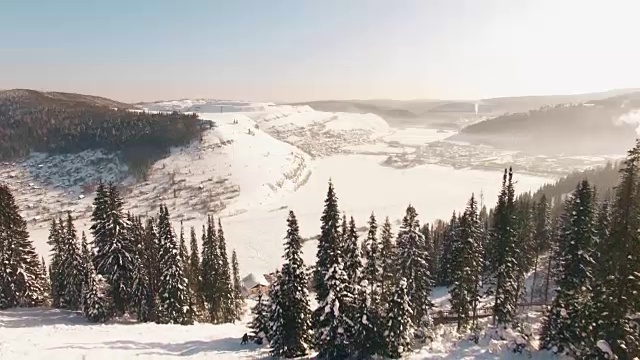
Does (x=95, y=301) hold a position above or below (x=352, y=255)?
below

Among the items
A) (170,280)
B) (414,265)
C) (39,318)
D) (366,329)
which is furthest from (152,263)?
(414,265)

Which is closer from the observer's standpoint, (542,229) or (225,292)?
(225,292)

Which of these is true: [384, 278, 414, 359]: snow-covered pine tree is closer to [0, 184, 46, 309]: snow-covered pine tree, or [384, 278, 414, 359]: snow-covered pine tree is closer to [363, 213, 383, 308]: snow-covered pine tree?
[363, 213, 383, 308]: snow-covered pine tree

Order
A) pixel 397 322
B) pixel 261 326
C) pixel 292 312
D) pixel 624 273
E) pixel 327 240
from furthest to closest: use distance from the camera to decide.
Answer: pixel 261 326 → pixel 292 312 → pixel 327 240 → pixel 397 322 → pixel 624 273

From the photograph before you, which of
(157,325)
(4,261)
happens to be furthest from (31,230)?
(157,325)

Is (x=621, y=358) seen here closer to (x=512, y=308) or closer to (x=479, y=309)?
(x=512, y=308)

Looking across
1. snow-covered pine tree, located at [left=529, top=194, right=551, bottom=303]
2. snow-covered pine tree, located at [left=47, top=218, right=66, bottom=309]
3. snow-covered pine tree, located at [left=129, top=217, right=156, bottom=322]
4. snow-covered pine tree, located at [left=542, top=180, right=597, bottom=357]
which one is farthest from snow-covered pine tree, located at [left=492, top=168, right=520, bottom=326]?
snow-covered pine tree, located at [left=47, top=218, right=66, bottom=309]

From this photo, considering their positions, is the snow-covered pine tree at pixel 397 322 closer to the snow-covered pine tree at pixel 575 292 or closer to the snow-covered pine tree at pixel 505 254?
A: the snow-covered pine tree at pixel 575 292

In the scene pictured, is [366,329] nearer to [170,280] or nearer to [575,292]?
[575,292]
